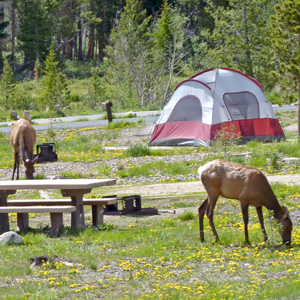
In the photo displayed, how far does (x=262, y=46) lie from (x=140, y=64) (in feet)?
25.7

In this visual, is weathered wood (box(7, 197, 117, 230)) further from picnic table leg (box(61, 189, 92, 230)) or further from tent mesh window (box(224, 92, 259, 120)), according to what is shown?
tent mesh window (box(224, 92, 259, 120))

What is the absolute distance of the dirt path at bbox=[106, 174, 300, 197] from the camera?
1434 centimetres

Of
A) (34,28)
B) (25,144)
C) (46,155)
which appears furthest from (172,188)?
(34,28)

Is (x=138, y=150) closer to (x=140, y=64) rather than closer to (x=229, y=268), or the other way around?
(x=229, y=268)

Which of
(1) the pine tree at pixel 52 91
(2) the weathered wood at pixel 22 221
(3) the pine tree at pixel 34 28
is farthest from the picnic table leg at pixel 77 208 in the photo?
(3) the pine tree at pixel 34 28

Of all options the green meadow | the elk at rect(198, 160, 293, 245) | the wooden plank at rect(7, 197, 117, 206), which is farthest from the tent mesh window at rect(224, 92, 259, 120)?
the elk at rect(198, 160, 293, 245)

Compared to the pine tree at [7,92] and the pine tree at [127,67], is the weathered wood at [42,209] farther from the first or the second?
the pine tree at [7,92]

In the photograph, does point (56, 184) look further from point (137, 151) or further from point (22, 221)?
point (137, 151)

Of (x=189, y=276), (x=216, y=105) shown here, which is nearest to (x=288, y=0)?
(x=216, y=105)

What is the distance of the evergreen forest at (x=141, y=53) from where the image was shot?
25.1 m

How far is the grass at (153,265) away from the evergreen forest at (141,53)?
1412 cm

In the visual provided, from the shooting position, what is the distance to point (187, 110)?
23.3 metres

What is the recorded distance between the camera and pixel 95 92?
147 ft

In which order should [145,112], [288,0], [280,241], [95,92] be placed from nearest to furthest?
[280,241] < [288,0] < [145,112] < [95,92]
